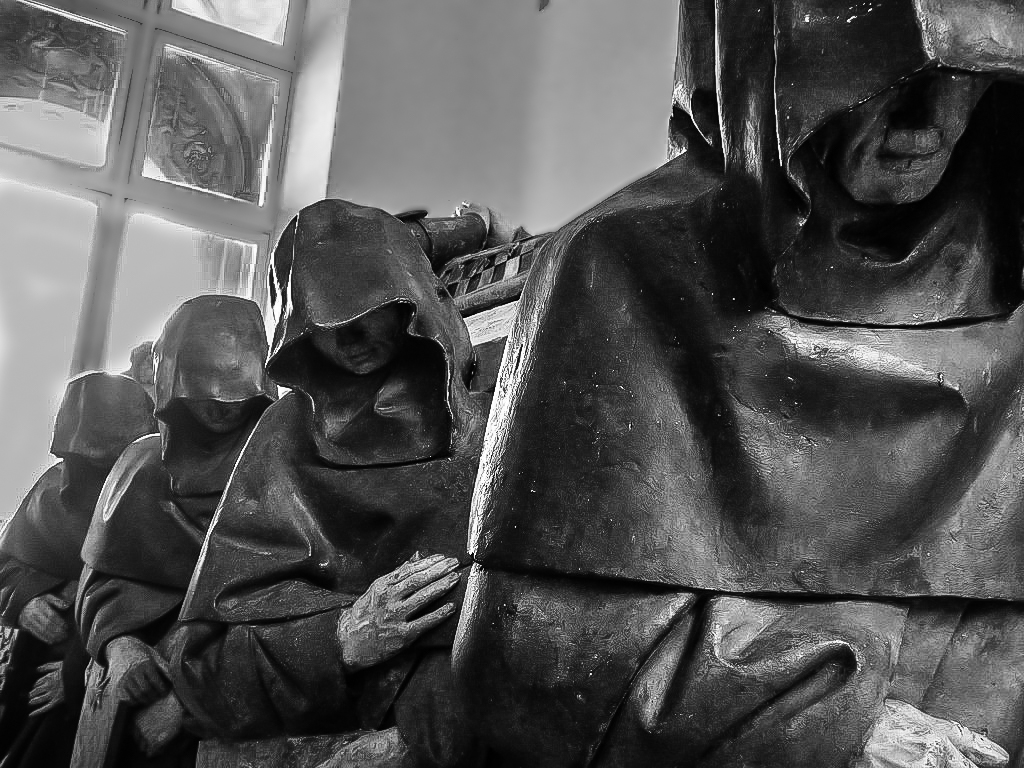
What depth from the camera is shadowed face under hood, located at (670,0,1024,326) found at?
1.34 metres

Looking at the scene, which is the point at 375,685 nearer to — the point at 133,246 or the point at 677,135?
the point at 677,135

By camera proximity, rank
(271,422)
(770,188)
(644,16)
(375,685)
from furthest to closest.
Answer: (644,16), (271,422), (375,685), (770,188)

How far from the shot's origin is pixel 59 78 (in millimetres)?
7488

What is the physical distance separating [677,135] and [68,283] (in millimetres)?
6060

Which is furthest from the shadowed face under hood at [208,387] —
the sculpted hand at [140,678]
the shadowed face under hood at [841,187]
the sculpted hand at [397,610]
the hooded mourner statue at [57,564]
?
the shadowed face under hood at [841,187]

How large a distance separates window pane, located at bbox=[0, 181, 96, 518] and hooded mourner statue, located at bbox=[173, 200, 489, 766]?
4.65 meters

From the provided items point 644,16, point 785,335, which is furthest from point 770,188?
point 644,16

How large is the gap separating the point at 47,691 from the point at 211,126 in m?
4.39

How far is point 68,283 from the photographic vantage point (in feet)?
23.6

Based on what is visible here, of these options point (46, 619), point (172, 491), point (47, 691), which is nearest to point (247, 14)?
point (46, 619)

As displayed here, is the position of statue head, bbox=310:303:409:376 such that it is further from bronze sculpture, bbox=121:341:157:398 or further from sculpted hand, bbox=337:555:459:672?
bronze sculpture, bbox=121:341:157:398

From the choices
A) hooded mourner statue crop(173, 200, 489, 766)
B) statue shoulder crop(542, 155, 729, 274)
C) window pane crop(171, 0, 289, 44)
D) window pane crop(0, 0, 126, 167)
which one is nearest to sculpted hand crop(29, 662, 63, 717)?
hooded mourner statue crop(173, 200, 489, 766)

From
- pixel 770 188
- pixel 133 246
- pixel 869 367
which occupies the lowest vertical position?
pixel 869 367

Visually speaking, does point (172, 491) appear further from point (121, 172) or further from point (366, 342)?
point (121, 172)
